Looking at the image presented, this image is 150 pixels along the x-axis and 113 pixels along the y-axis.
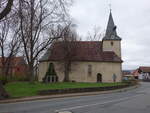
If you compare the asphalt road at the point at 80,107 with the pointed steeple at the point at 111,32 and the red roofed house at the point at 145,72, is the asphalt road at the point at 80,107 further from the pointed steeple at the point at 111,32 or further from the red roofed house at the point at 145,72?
the red roofed house at the point at 145,72

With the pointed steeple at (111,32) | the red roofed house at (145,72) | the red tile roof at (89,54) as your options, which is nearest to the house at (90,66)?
the red tile roof at (89,54)

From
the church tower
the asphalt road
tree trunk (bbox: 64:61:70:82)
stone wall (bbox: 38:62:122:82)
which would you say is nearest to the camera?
the asphalt road

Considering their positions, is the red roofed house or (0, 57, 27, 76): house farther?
the red roofed house

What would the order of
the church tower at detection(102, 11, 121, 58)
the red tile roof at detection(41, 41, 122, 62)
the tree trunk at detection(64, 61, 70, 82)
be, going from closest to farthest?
the tree trunk at detection(64, 61, 70, 82) → the red tile roof at detection(41, 41, 122, 62) → the church tower at detection(102, 11, 121, 58)

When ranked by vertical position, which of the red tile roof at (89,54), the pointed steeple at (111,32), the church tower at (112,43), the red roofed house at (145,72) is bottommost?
the red roofed house at (145,72)

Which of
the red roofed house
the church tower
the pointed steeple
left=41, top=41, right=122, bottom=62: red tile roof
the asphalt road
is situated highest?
the pointed steeple

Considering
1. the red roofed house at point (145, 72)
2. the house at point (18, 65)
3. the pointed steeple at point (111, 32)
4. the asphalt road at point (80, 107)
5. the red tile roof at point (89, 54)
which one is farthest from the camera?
the red roofed house at point (145, 72)

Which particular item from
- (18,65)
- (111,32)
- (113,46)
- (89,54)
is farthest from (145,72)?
(18,65)

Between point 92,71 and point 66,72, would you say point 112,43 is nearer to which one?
point 92,71

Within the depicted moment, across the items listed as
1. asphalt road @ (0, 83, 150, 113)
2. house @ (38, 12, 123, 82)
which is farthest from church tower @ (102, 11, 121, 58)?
asphalt road @ (0, 83, 150, 113)

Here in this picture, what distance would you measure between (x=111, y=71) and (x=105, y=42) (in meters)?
8.23

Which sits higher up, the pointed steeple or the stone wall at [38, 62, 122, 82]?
the pointed steeple

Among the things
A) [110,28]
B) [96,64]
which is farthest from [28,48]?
[110,28]

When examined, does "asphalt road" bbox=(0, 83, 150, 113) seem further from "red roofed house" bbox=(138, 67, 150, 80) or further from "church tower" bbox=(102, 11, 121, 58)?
"red roofed house" bbox=(138, 67, 150, 80)
